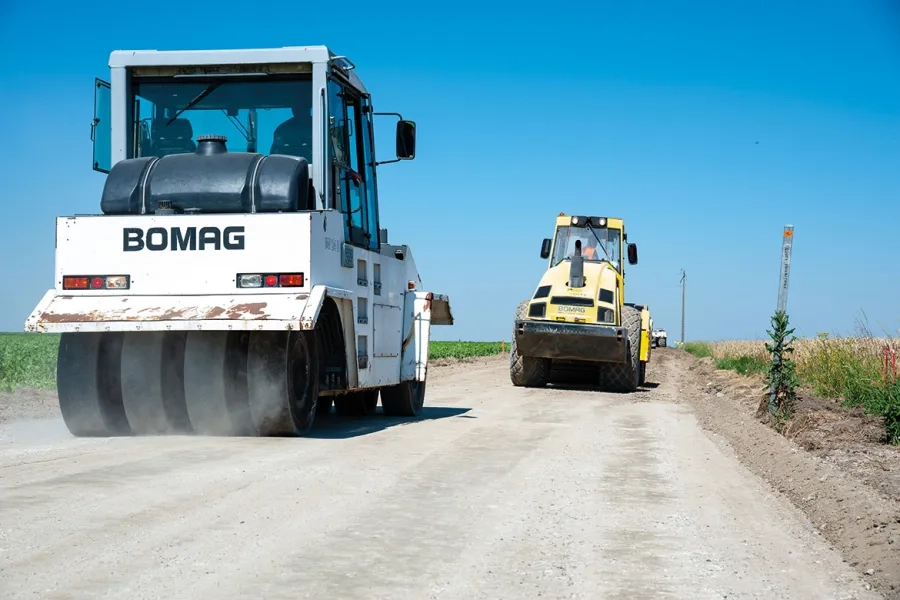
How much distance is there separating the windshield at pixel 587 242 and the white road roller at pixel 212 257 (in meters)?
12.8

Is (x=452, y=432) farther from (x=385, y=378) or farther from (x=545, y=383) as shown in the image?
(x=545, y=383)

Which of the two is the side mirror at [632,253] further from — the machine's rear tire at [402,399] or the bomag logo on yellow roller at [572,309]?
the machine's rear tire at [402,399]

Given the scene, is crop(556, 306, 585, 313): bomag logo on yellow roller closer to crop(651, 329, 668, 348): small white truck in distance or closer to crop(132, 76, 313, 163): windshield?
crop(132, 76, 313, 163): windshield

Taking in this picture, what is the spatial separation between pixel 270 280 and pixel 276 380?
3.06ft

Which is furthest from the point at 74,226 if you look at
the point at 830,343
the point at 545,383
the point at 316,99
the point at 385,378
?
the point at 545,383

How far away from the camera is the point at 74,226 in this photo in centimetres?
974

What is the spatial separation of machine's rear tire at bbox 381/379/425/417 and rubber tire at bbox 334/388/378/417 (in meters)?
0.23

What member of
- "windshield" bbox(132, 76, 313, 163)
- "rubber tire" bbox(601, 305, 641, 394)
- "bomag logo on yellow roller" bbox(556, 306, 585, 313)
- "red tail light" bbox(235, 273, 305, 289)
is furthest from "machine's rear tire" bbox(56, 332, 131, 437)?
"rubber tire" bbox(601, 305, 641, 394)

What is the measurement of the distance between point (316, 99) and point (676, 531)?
6509mm

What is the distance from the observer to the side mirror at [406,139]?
12.2 meters

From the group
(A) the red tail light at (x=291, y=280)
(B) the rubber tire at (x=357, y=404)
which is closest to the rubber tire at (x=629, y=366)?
(B) the rubber tire at (x=357, y=404)

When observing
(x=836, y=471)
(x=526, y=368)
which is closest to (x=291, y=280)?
(x=836, y=471)

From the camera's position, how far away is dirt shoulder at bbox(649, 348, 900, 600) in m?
6.05

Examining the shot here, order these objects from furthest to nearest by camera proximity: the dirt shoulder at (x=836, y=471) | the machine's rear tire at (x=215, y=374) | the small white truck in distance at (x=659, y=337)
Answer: the small white truck in distance at (x=659, y=337) → the machine's rear tire at (x=215, y=374) → the dirt shoulder at (x=836, y=471)
